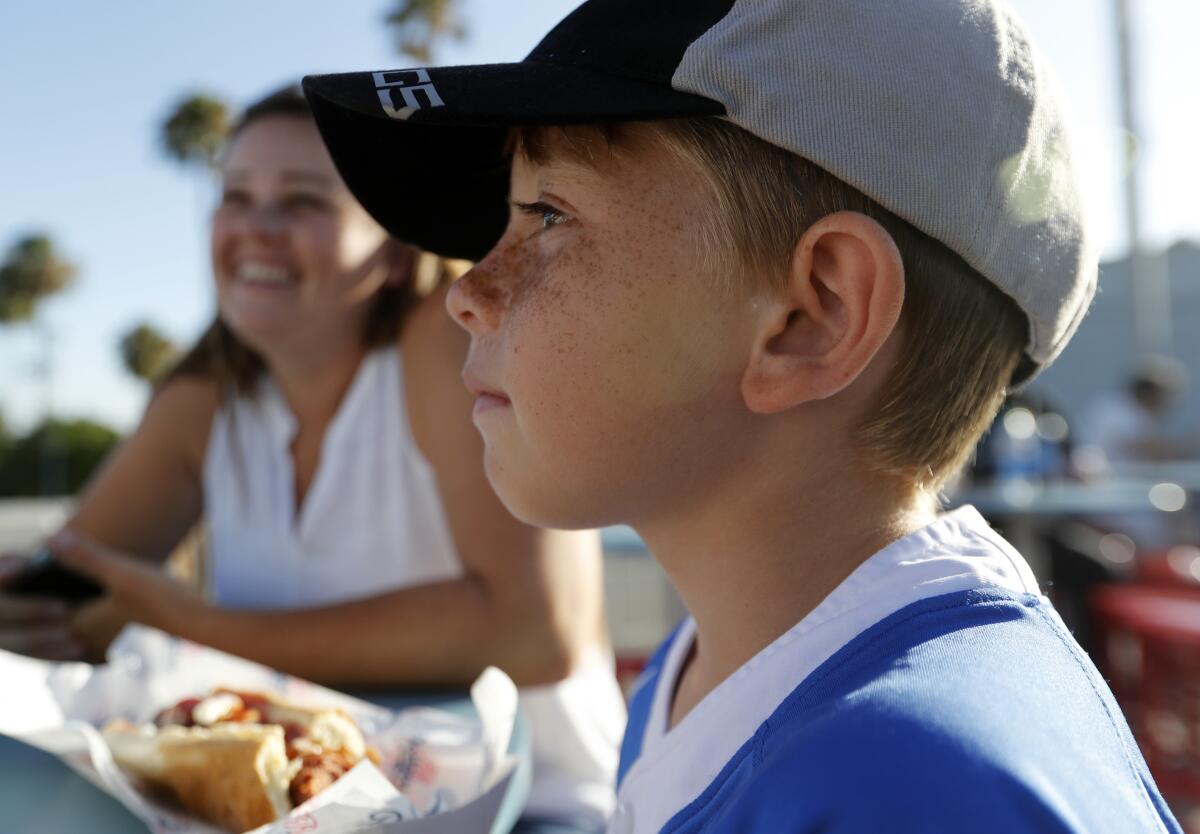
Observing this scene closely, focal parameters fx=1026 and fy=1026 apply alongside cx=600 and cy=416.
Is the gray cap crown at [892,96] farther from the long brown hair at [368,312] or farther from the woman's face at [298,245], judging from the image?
the woman's face at [298,245]

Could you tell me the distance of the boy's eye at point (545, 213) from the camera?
1.12 m

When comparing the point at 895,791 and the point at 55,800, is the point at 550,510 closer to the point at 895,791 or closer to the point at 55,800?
the point at 895,791

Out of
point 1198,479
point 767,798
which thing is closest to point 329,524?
point 767,798

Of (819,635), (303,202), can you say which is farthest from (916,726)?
(303,202)

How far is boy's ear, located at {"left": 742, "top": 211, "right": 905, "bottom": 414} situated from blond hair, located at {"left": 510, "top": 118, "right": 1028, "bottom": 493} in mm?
23

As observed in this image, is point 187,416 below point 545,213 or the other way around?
below

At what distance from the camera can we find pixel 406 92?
3.50 feet

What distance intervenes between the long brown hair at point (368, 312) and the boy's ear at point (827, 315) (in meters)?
1.21

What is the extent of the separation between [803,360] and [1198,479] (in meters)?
6.92

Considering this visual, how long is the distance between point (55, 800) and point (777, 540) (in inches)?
36.0

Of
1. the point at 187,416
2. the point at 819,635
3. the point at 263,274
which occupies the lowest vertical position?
the point at 187,416

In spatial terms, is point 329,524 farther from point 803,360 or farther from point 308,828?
point 803,360

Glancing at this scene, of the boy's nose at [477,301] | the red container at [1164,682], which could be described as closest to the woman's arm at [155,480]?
the boy's nose at [477,301]

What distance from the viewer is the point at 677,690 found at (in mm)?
1354
